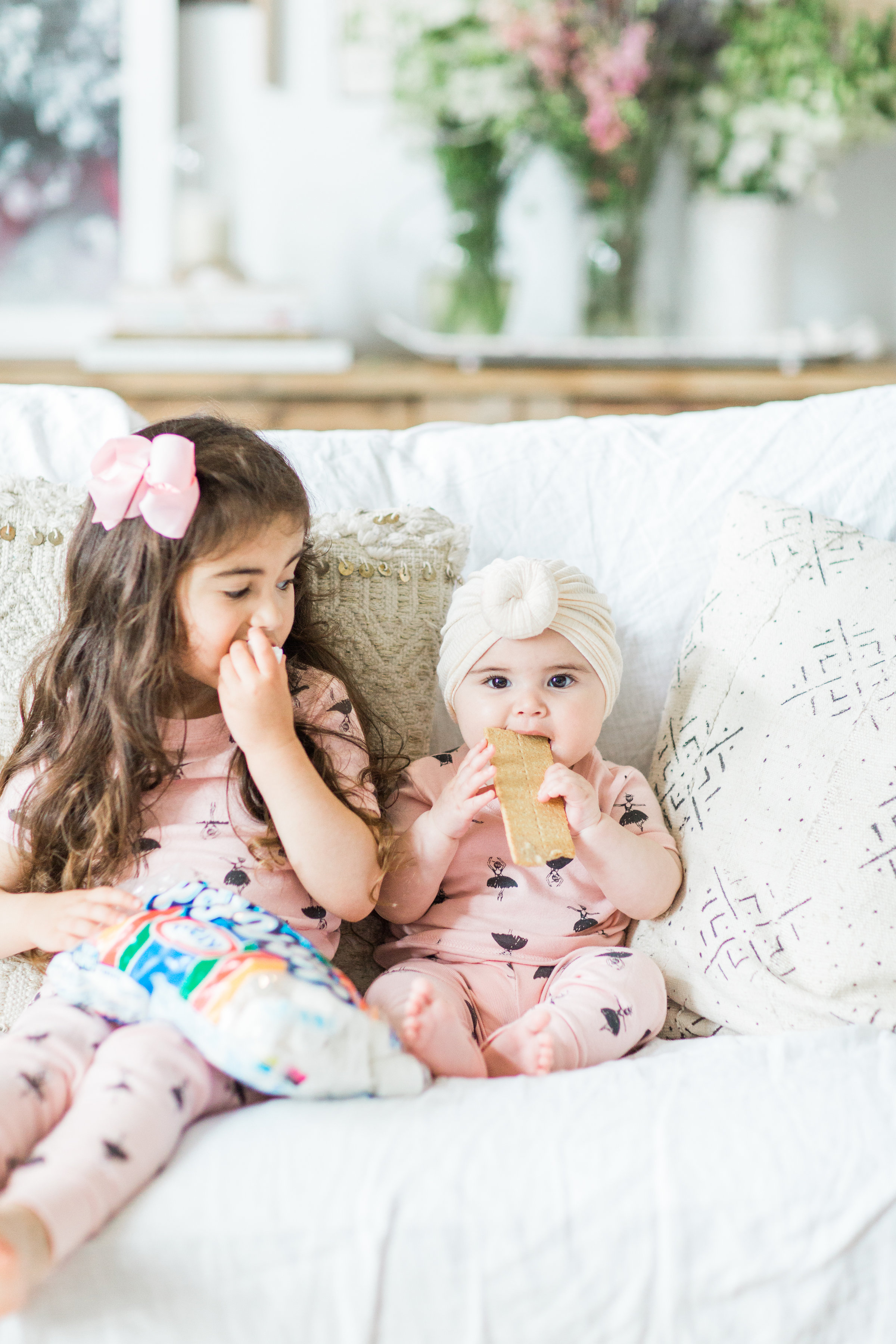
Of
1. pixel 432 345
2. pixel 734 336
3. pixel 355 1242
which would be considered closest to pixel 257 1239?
pixel 355 1242

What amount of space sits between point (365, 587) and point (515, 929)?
0.37m

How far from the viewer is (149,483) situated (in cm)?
96

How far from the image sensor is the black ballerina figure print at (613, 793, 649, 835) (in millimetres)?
1107

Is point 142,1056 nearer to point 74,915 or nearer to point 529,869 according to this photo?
point 74,915

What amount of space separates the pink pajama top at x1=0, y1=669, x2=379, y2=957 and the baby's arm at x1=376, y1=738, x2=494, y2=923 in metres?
0.05

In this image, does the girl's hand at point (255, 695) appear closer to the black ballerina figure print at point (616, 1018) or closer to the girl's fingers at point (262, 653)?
the girl's fingers at point (262, 653)

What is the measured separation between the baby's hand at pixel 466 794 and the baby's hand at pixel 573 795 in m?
0.05

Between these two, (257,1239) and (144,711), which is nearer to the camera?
(257,1239)

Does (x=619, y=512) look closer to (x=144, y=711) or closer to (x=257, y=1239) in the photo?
(x=144, y=711)

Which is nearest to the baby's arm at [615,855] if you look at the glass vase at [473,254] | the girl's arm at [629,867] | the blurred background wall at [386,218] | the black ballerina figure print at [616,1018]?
the girl's arm at [629,867]

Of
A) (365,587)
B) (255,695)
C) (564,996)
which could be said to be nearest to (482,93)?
(365,587)

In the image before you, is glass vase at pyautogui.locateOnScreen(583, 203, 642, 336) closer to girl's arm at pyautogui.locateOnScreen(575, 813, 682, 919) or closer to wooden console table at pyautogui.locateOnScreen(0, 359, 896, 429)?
wooden console table at pyautogui.locateOnScreen(0, 359, 896, 429)

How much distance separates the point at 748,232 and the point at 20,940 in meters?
1.84

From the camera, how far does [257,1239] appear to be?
74 centimetres
